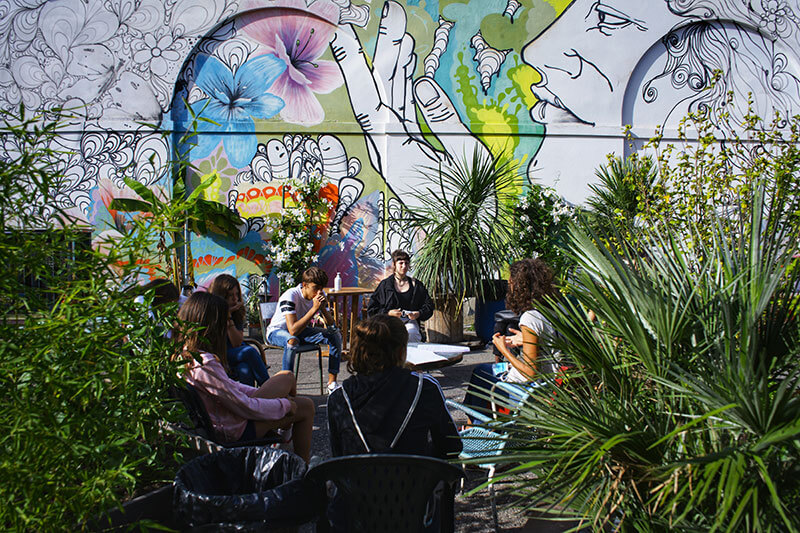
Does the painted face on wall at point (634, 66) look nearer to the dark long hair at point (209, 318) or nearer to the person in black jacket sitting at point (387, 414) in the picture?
the dark long hair at point (209, 318)

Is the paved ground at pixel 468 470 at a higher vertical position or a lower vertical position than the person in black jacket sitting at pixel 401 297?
lower

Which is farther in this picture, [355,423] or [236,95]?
[236,95]

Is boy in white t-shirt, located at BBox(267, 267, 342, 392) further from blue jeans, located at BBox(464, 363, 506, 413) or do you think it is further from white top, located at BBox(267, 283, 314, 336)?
blue jeans, located at BBox(464, 363, 506, 413)

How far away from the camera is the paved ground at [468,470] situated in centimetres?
329

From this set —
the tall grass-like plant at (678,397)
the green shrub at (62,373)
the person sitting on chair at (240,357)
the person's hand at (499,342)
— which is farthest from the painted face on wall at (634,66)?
the green shrub at (62,373)

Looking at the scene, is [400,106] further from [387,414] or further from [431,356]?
[387,414]

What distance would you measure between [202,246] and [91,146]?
246 centimetres

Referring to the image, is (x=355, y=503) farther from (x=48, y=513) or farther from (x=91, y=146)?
(x=91, y=146)

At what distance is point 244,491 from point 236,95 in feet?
28.8

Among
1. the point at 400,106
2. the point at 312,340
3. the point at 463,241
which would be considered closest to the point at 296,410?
the point at 312,340

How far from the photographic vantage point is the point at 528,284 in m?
4.29

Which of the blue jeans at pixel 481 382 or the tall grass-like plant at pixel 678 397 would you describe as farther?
the blue jeans at pixel 481 382

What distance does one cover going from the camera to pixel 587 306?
2.06m

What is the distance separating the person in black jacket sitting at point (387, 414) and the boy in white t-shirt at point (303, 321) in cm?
314
